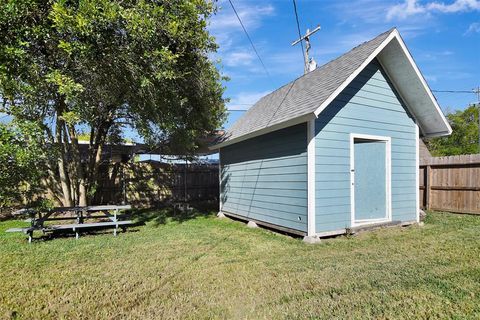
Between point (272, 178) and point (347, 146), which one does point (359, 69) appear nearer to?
point (347, 146)

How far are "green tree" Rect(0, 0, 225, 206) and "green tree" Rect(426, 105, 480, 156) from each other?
85.6 feet

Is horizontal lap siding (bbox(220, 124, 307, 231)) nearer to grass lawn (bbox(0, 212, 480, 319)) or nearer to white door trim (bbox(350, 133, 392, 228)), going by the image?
grass lawn (bbox(0, 212, 480, 319))

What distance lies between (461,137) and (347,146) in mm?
29316

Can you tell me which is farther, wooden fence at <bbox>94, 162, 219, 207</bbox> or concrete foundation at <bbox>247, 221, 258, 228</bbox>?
wooden fence at <bbox>94, 162, 219, 207</bbox>

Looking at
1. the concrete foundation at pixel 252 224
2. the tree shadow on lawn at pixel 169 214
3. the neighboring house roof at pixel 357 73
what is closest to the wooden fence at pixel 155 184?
the tree shadow on lawn at pixel 169 214

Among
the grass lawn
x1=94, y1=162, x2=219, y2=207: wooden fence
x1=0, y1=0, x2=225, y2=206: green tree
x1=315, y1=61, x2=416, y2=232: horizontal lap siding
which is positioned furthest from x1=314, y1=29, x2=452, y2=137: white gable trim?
x1=94, y1=162, x2=219, y2=207: wooden fence

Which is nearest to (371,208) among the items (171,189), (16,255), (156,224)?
(156,224)

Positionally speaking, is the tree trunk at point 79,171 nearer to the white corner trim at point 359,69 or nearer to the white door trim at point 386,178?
the white corner trim at point 359,69

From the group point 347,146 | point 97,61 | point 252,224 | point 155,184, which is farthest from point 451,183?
point 155,184

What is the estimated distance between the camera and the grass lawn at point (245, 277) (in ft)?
10.7

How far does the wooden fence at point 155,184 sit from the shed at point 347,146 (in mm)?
5921

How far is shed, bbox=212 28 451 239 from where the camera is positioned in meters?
6.43

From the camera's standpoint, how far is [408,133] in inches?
319

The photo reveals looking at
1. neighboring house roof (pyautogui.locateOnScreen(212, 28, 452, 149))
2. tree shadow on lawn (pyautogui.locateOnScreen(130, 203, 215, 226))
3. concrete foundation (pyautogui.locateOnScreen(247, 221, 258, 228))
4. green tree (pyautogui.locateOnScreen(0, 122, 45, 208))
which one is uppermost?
neighboring house roof (pyautogui.locateOnScreen(212, 28, 452, 149))
